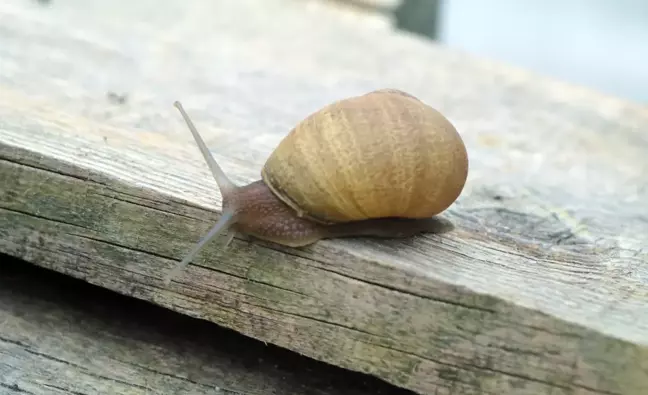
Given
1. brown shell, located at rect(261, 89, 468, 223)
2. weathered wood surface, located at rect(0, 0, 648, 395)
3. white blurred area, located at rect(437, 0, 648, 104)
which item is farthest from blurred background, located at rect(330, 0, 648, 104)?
brown shell, located at rect(261, 89, 468, 223)

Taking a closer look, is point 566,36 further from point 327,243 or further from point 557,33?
point 327,243

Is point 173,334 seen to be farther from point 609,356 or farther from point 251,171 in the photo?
point 609,356

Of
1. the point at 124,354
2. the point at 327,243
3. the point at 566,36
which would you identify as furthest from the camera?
the point at 566,36

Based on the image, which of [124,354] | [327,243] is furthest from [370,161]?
[124,354]

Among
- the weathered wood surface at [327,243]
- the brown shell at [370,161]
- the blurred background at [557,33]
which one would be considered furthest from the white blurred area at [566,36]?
the brown shell at [370,161]

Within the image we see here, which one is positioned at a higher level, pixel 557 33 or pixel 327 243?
pixel 557 33

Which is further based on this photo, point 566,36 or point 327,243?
point 566,36

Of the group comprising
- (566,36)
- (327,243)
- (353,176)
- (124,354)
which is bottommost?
(124,354)

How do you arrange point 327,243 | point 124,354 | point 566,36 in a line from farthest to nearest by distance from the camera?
point 566,36
point 124,354
point 327,243
